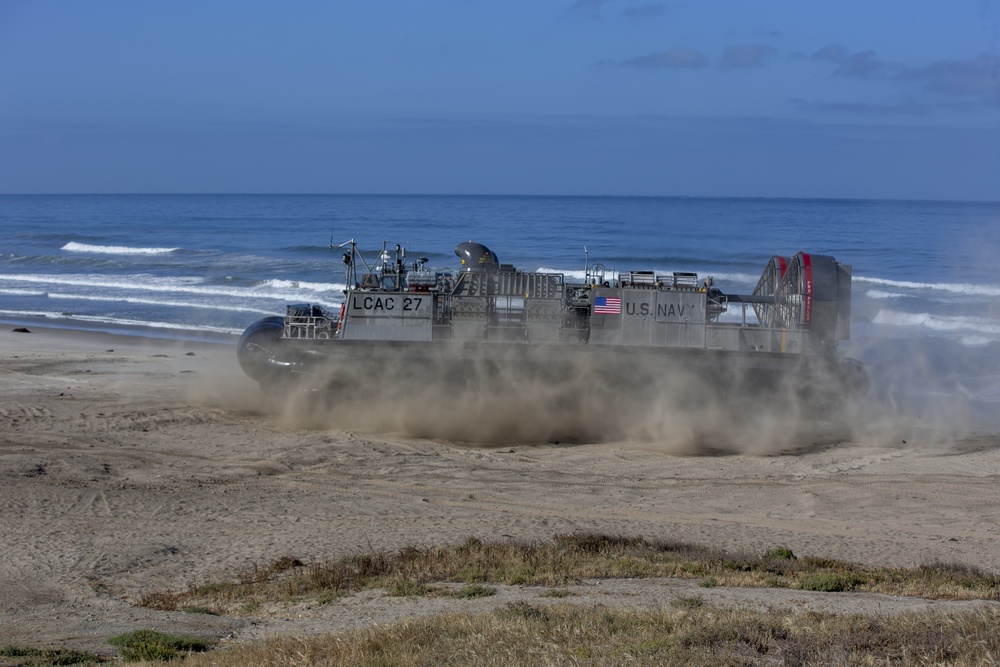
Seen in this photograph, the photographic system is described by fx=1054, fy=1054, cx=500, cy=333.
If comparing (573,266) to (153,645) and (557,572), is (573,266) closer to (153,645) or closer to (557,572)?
(557,572)

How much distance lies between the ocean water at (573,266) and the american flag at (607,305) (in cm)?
84

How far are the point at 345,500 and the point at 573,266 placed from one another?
80.0 feet

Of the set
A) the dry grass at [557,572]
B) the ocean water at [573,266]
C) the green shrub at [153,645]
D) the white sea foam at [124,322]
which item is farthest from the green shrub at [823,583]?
the white sea foam at [124,322]

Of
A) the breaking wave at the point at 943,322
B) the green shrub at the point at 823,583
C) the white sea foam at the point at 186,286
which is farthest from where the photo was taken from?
the white sea foam at the point at 186,286

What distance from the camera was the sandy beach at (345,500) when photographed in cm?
679

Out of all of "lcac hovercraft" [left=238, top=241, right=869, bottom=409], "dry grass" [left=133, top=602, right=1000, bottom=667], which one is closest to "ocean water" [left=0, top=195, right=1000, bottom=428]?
"lcac hovercraft" [left=238, top=241, right=869, bottom=409]

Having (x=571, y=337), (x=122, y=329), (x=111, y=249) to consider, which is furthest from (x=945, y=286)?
(x=111, y=249)

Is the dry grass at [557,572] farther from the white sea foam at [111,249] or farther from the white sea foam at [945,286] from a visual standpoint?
the white sea foam at [111,249]

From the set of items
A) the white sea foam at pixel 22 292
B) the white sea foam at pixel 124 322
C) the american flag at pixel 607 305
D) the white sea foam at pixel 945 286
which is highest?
the white sea foam at pixel 945 286

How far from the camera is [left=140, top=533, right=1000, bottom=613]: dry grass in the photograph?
6.67 m

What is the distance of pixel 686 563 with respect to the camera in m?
7.33

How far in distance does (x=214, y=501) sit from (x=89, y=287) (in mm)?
26263

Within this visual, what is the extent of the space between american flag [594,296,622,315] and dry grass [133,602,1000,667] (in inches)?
342

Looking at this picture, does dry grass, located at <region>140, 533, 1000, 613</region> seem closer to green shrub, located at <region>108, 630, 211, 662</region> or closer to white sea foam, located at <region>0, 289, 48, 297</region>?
green shrub, located at <region>108, 630, 211, 662</region>
